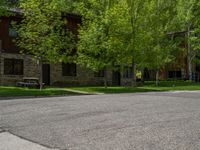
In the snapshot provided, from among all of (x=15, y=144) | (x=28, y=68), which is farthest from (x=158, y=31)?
(x=15, y=144)

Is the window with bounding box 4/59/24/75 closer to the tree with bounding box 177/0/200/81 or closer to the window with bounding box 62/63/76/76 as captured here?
the window with bounding box 62/63/76/76

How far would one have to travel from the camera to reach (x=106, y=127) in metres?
11.6

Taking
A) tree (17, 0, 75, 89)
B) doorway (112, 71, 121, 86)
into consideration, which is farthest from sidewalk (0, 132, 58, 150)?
doorway (112, 71, 121, 86)

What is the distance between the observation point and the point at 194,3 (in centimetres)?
4994

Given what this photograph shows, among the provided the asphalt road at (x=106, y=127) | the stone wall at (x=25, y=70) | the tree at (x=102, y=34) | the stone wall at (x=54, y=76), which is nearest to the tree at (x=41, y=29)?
the tree at (x=102, y=34)

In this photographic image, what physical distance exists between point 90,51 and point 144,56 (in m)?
6.77

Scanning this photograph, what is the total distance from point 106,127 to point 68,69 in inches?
1264

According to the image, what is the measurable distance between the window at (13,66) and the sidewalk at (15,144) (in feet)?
90.5

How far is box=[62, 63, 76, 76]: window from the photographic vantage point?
1690 inches

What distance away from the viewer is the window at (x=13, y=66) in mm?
38072

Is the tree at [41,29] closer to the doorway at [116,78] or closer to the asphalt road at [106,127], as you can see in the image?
the doorway at [116,78]

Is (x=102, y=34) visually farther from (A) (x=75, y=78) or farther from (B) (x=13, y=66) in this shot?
(A) (x=75, y=78)

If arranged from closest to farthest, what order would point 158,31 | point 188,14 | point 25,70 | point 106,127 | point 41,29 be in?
point 106,127, point 41,29, point 25,70, point 158,31, point 188,14

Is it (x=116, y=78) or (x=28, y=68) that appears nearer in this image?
(x=28, y=68)
